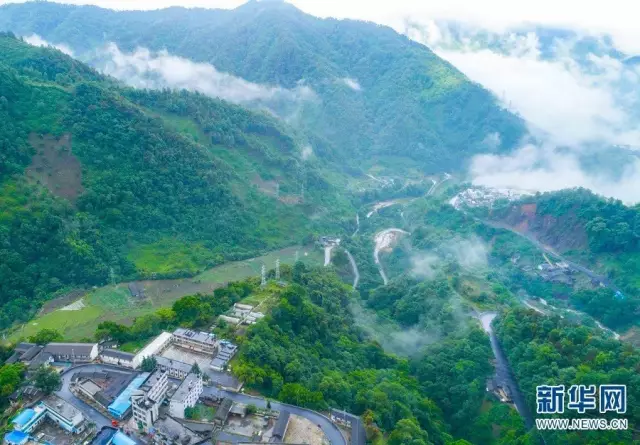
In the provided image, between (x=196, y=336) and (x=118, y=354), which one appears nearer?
(x=118, y=354)

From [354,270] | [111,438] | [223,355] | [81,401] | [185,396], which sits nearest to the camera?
[111,438]

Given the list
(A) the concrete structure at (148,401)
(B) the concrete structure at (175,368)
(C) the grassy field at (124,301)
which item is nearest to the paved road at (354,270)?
(C) the grassy field at (124,301)

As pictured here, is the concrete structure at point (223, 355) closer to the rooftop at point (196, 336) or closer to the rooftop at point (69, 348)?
the rooftop at point (196, 336)

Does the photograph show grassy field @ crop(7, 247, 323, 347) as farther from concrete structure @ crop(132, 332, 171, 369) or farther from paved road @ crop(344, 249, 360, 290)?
paved road @ crop(344, 249, 360, 290)

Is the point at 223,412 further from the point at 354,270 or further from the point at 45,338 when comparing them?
the point at 354,270

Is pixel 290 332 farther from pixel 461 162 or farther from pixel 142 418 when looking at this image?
pixel 461 162

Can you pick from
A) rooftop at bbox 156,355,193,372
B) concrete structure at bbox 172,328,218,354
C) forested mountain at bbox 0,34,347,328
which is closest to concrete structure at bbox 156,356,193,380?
rooftop at bbox 156,355,193,372

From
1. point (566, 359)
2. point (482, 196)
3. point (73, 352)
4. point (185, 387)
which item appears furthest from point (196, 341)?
point (482, 196)
